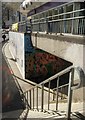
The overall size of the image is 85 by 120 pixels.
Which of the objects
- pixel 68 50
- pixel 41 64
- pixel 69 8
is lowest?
pixel 41 64

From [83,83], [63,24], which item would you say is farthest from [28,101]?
[83,83]

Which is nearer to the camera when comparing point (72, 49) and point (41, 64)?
point (72, 49)

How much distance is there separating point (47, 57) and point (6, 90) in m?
4.51

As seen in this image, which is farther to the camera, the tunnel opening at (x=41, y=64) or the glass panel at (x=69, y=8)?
the tunnel opening at (x=41, y=64)

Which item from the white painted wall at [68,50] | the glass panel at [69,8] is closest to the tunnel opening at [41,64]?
the white painted wall at [68,50]

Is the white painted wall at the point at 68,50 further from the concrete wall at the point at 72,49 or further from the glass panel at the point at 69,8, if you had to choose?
the glass panel at the point at 69,8

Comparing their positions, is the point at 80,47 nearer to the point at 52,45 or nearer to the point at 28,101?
the point at 52,45

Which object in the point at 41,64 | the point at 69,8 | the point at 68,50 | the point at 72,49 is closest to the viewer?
the point at 72,49

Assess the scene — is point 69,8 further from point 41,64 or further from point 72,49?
point 41,64

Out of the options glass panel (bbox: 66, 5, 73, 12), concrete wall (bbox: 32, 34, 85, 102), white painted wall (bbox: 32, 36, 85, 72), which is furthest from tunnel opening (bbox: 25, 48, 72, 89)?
glass panel (bbox: 66, 5, 73, 12)

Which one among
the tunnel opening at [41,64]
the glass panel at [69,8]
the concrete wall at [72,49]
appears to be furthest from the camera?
the tunnel opening at [41,64]

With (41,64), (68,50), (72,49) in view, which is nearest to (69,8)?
(68,50)

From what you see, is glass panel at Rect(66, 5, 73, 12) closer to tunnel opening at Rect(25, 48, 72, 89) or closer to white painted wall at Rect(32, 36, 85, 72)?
white painted wall at Rect(32, 36, 85, 72)

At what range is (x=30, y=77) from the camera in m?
20.0
